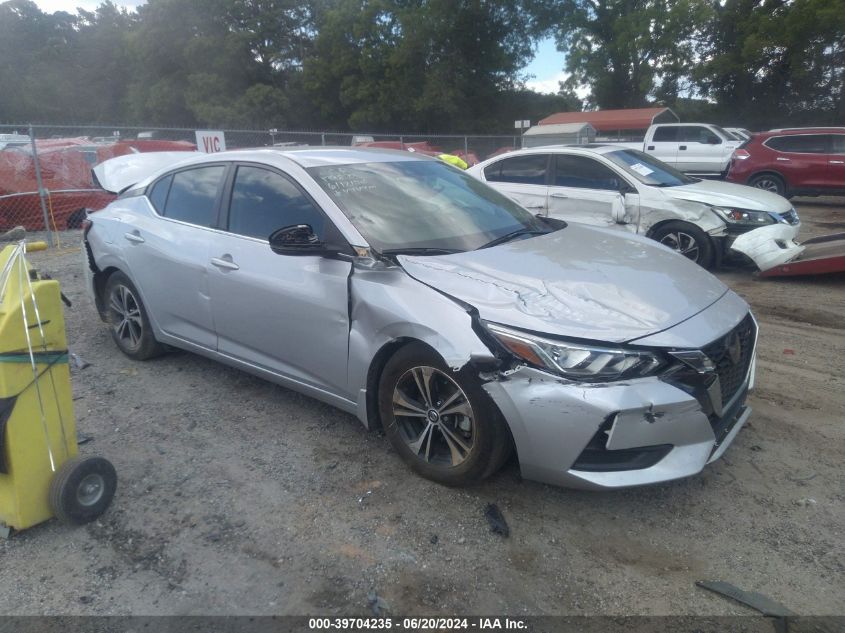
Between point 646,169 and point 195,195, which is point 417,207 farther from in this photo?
point 646,169

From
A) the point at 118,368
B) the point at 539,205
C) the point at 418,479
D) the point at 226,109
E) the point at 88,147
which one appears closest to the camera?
the point at 418,479

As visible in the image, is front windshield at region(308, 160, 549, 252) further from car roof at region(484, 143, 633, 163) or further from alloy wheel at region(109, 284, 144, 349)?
car roof at region(484, 143, 633, 163)

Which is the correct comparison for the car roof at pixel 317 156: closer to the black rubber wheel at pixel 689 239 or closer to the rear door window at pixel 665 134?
the black rubber wheel at pixel 689 239

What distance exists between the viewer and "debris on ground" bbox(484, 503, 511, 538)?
306 centimetres

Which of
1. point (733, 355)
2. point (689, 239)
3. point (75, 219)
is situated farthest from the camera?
point (75, 219)

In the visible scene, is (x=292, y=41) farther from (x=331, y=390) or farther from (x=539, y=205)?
(x=331, y=390)

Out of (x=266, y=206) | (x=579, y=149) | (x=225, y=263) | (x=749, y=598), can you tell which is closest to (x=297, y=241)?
(x=266, y=206)

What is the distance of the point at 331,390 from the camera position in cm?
375

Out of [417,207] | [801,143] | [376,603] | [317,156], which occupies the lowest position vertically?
[376,603]

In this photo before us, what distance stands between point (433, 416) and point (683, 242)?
568 centimetres

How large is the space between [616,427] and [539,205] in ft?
20.6

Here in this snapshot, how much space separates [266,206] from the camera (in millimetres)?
4121

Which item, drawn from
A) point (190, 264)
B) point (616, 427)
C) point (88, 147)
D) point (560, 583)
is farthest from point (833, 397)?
point (88, 147)

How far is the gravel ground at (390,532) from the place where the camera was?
8.79 feet
